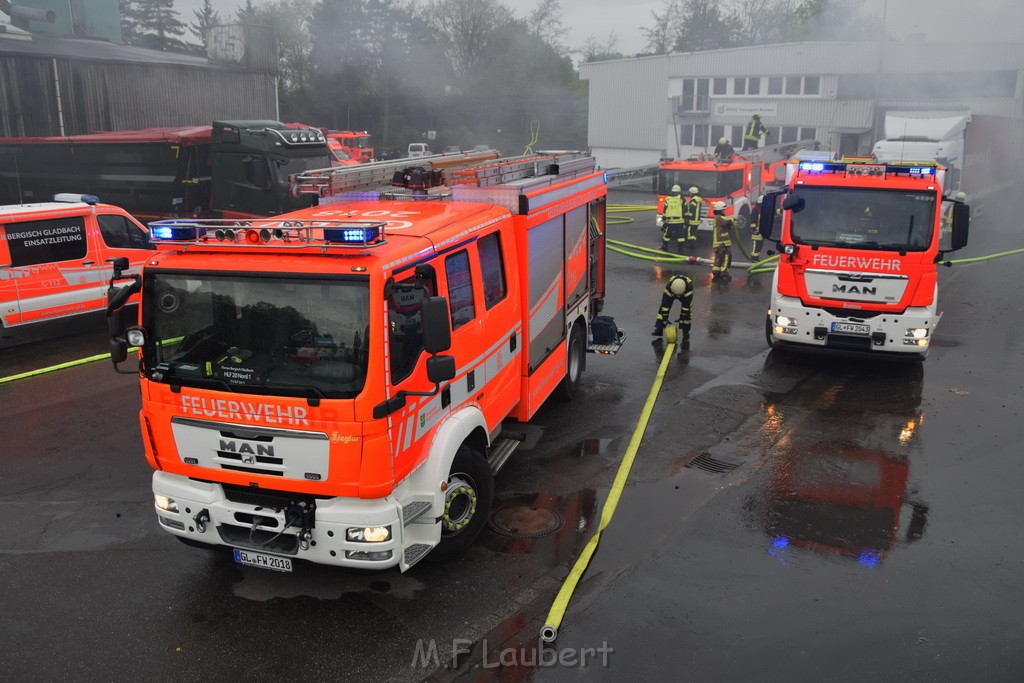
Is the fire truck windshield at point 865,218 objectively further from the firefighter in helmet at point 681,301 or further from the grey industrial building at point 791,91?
the grey industrial building at point 791,91

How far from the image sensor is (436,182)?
7.25 metres

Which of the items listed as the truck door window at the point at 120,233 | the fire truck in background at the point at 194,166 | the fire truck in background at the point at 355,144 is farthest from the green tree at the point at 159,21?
the truck door window at the point at 120,233

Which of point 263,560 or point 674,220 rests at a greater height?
point 674,220

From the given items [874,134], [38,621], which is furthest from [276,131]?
[874,134]

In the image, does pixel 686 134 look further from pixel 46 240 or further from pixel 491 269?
pixel 491 269

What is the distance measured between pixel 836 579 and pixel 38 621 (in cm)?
515

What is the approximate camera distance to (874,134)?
30703 mm

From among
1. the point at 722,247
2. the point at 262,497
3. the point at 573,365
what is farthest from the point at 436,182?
the point at 722,247

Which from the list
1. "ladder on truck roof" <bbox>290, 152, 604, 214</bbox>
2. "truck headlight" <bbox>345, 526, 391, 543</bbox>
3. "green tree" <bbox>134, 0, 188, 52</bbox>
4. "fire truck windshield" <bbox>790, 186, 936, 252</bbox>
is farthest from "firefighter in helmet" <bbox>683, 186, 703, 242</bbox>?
"green tree" <bbox>134, 0, 188, 52</bbox>

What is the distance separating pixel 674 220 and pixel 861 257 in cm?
930

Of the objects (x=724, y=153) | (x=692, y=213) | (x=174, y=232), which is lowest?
(x=692, y=213)

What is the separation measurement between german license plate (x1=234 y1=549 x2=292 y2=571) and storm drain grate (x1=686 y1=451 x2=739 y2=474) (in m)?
3.84

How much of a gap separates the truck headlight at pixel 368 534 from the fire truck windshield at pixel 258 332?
2.66ft

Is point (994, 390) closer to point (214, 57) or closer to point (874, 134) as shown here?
point (874, 134)
